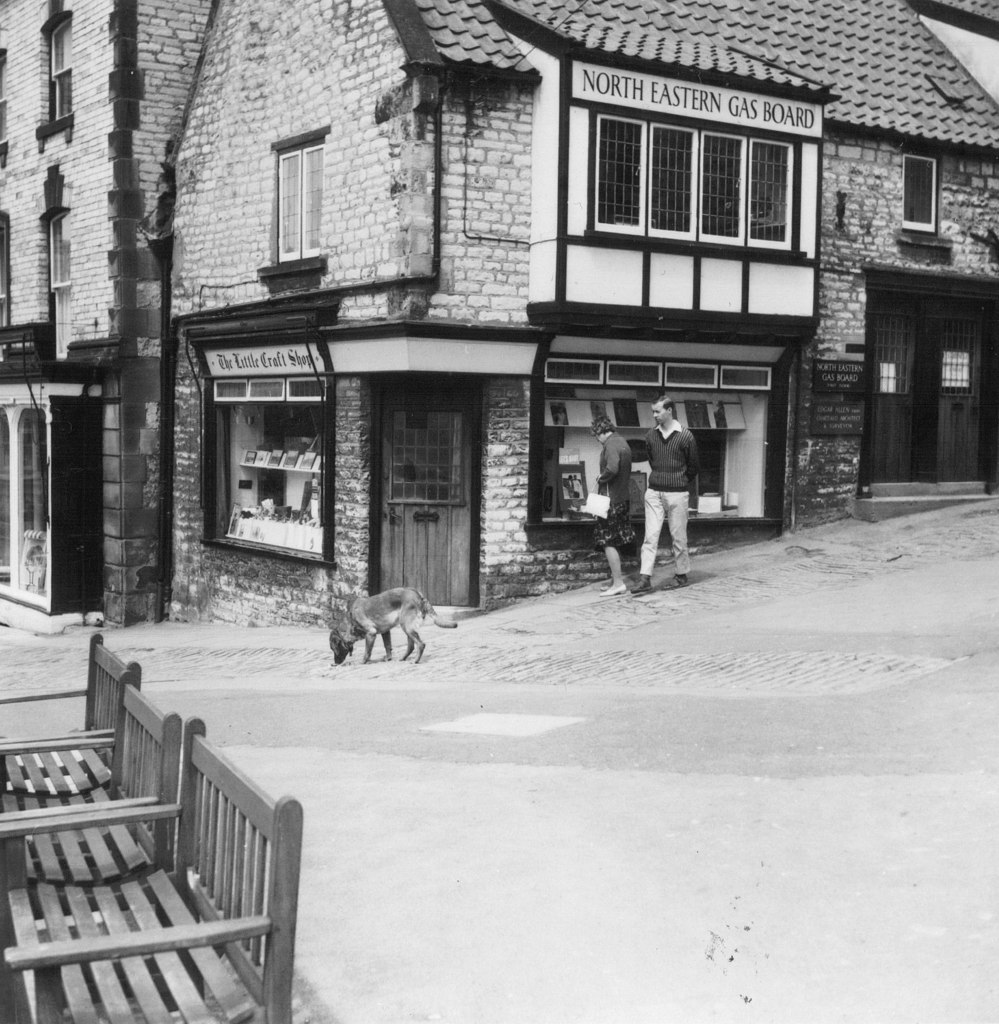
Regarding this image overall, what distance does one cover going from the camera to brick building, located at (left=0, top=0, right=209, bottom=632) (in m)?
18.6

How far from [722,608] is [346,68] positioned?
7.41 metres

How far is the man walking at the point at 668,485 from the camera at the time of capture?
14.7m

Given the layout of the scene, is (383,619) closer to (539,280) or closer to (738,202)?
(539,280)

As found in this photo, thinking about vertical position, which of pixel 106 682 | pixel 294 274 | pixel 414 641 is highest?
pixel 294 274

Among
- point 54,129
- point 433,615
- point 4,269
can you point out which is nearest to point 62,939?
point 433,615

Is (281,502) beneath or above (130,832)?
above

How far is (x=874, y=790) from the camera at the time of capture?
272 inches

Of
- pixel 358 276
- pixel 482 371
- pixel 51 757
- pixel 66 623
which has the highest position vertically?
pixel 358 276

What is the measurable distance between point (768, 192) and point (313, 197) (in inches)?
214

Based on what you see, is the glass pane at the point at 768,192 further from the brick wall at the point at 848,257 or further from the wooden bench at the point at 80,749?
the wooden bench at the point at 80,749

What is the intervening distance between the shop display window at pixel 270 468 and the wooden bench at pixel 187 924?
11.4 metres

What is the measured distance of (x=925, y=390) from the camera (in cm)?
1838

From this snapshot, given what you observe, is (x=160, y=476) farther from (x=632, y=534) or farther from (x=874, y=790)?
(x=874, y=790)

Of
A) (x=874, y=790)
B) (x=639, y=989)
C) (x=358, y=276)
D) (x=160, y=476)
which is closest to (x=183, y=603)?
(x=160, y=476)
